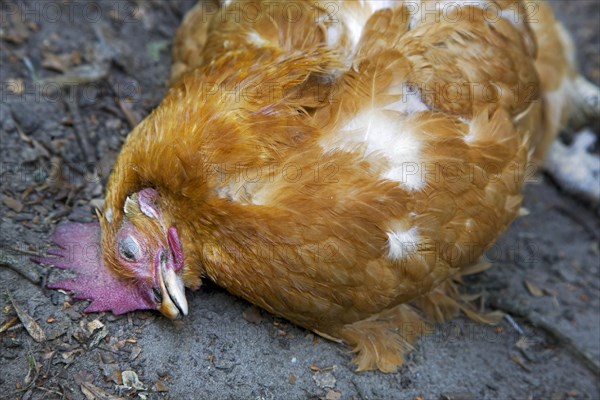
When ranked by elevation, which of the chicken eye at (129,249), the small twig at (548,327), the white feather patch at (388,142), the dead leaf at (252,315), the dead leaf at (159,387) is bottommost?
the small twig at (548,327)

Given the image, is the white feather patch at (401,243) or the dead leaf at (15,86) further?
the dead leaf at (15,86)

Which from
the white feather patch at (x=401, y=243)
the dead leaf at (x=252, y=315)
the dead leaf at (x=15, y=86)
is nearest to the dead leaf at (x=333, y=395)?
the dead leaf at (x=252, y=315)

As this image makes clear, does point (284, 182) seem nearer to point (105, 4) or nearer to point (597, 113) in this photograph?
point (105, 4)

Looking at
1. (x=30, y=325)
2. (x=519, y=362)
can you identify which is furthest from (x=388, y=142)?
(x=30, y=325)

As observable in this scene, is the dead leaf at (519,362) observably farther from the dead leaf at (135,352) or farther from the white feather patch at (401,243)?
the dead leaf at (135,352)

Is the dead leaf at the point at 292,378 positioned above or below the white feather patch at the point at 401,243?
below

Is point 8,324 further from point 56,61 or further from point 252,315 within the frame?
→ point 56,61

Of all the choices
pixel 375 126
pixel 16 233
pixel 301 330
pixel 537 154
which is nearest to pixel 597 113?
pixel 537 154
